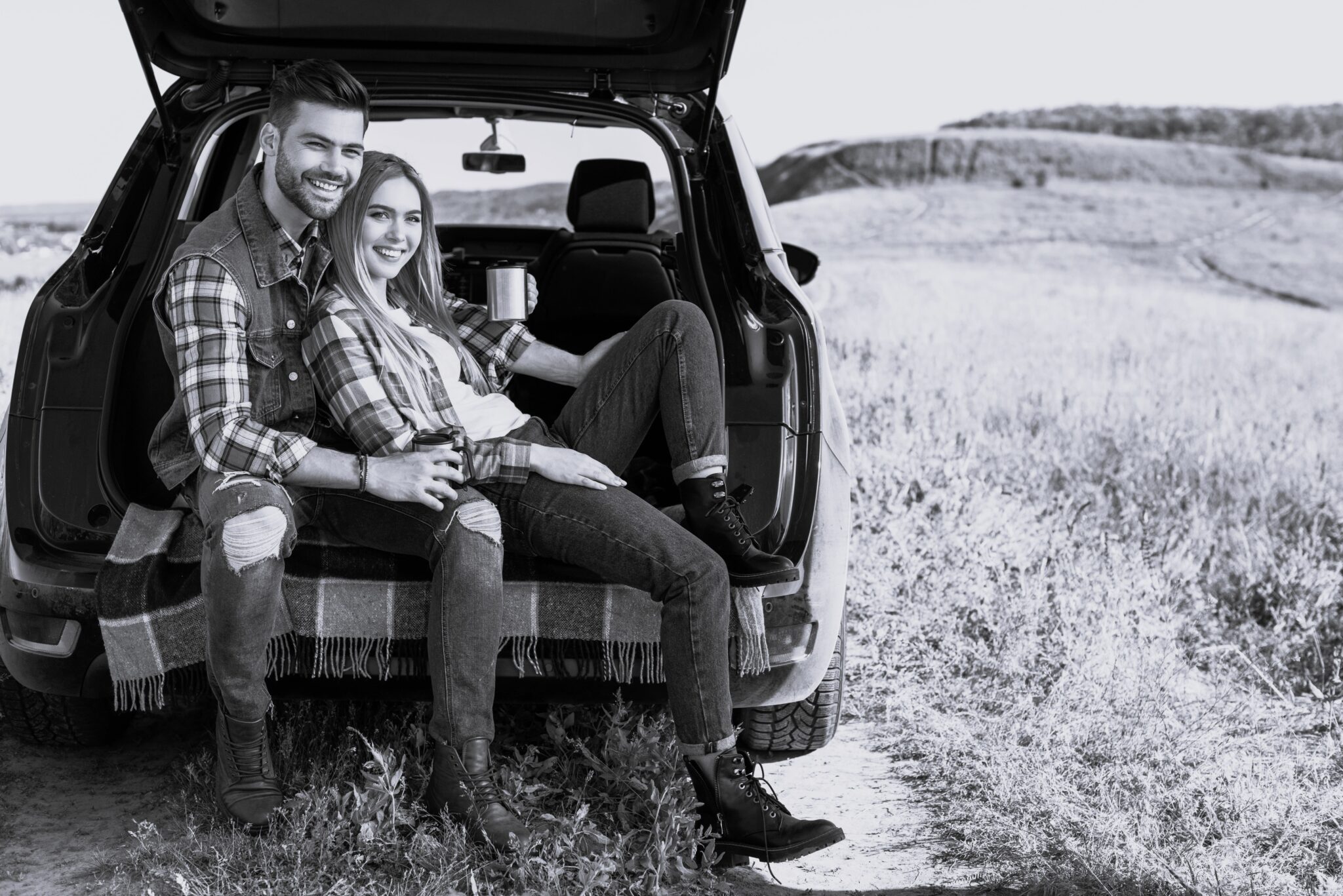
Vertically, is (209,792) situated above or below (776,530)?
below

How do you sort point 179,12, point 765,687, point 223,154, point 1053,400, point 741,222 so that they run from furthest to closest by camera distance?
1. point 1053,400
2. point 223,154
3. point 741,222
4. point 179,12
5. point 765,687

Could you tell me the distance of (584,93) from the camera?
123 inches

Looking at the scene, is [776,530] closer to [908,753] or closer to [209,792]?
[908,753]

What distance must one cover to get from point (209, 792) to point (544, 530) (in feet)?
3.03

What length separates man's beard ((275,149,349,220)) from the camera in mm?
2570

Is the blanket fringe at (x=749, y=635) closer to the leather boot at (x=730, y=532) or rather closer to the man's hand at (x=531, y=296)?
the leather boot at (x=730, y=532)

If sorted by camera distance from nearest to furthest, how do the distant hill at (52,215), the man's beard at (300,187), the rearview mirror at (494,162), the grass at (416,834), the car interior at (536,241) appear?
the grass at (416,834) → the man's beard at (300,187) → the car interior at (536,241) → the rearview mirror at (494,162) → the distant hill at (52,215)

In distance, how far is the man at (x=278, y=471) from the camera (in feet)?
7.93

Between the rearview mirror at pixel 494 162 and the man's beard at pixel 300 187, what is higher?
the rearview mirror at pixel 494 162

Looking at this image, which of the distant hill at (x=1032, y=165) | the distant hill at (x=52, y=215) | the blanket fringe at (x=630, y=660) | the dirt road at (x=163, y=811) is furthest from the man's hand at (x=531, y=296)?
the distant hill at (x=1032, y=165)

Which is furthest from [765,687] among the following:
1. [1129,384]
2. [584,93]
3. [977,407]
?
[1129,384]

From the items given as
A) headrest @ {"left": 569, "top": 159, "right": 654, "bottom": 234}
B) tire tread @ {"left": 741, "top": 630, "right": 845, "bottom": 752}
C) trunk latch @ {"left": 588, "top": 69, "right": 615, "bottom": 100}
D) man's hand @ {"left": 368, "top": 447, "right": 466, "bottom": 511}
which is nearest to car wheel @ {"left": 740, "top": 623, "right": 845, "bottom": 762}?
tire tread @ {"left": 741, "top": 630, "right": 845, "bottom": 752}

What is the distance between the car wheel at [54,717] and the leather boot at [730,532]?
1.42 metres

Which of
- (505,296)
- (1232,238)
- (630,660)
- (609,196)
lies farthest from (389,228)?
(1232,238)
